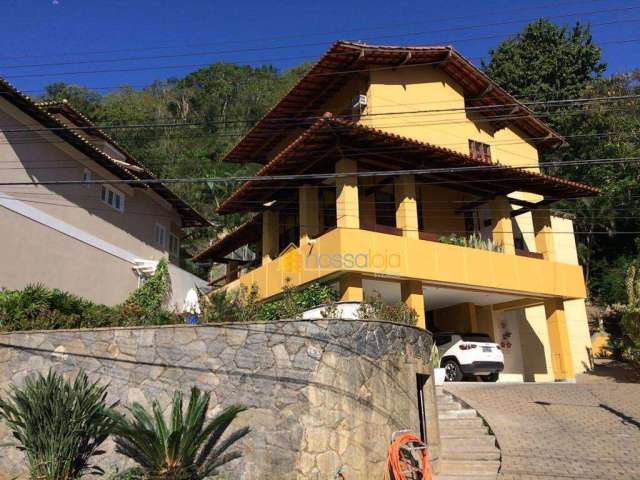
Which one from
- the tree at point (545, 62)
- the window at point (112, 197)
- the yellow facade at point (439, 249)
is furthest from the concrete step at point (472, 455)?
the tree at point (545, 62)

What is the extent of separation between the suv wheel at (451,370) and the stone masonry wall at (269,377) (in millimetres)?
6065

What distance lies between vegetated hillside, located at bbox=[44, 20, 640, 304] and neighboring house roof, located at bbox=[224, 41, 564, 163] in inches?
334

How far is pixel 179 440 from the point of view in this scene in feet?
27.3

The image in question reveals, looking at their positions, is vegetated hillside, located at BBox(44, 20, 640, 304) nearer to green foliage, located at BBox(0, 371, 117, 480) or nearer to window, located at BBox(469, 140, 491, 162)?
window, located at BBox(469, 140, 491, 162)

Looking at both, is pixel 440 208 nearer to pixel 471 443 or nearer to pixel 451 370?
pixel 451 370

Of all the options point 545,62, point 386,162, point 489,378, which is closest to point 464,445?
point 489,378

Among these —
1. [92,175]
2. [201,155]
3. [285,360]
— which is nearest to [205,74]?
[201,155]

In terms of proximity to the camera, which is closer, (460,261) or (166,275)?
(460,261)

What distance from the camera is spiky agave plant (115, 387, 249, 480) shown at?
8258mm

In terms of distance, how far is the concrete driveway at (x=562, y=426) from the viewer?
375 inches

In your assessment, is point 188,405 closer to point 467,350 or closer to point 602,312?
point 467,350

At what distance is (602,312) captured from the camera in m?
33.7

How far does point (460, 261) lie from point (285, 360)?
8515 millimetres

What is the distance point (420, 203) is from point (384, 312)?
347 inches
